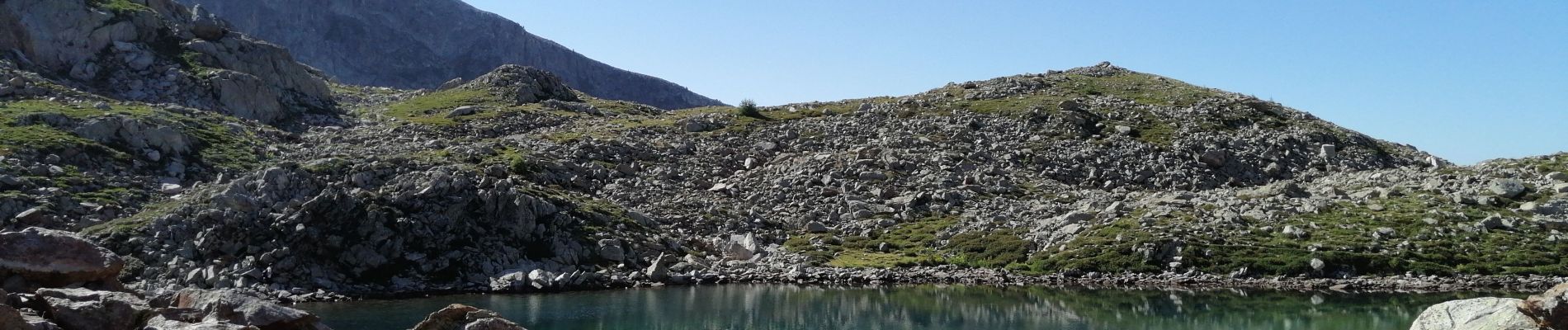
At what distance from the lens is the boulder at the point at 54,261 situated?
23547 millimetres

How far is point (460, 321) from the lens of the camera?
22344 millimetres

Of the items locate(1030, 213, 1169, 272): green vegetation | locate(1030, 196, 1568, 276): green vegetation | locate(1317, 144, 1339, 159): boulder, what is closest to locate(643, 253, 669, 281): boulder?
A: locate(1030, 213, 1169, 272): green vegetation

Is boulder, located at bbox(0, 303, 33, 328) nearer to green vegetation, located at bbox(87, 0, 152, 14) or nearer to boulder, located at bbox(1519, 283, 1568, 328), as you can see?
boulder, located at bbox(1519, 283, 1568, 328)

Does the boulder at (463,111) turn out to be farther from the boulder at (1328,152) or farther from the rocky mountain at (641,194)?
the boulder at (1328,152)

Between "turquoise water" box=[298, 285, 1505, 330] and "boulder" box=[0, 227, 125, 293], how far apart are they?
1090 cm

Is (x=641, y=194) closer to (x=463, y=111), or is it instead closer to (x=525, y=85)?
(x=463, y=111)

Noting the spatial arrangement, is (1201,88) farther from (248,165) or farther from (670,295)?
(248,165)

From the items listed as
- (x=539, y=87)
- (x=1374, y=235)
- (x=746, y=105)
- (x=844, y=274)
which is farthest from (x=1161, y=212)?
(x=539, y=87)

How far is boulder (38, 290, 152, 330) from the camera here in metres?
21.0

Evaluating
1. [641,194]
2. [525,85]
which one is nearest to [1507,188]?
[641,194]

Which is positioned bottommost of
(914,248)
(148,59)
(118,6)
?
(914,248)

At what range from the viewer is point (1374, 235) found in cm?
5047

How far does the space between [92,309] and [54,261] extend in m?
3.75

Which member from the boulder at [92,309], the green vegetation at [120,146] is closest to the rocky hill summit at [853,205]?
the green vegetation at [120,146]
